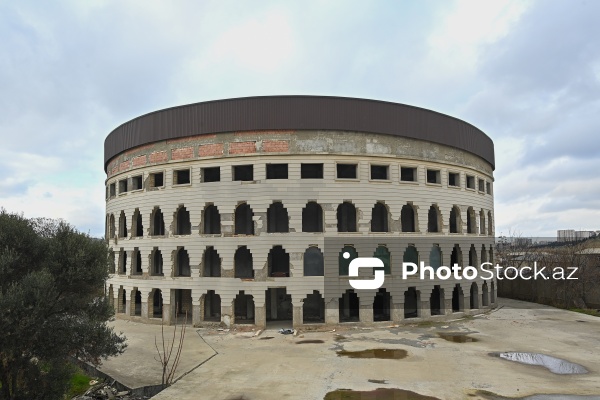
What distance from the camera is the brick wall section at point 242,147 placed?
2834cm

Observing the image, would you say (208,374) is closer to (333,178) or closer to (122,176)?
(333,178)

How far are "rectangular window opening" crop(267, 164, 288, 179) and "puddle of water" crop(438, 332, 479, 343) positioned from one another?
46.1 feet

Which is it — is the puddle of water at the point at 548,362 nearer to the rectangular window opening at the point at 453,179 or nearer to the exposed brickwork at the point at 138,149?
the rectangular window opening at the point at 453,179

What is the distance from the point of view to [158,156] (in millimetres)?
31141

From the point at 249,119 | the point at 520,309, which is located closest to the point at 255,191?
the point at 249,119

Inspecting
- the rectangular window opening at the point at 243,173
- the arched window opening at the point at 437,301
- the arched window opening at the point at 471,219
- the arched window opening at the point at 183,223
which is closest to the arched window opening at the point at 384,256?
the arched window opening at the point at 437,301

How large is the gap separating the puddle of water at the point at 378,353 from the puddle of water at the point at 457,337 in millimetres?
4427

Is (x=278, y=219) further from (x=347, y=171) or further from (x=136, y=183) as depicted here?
(x=136, y=183)

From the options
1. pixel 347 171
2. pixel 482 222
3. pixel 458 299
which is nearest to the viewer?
pixel 347 171

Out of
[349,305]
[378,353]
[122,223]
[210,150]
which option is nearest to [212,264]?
[210,150]

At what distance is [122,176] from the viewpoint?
34.3 metres

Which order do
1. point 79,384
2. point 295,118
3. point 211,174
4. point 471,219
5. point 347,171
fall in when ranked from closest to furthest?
1. point 79,384
2. point 295,118
3. point 347,171
4. point 211,174
5. point 471,219

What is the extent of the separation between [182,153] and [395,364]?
1972 cm

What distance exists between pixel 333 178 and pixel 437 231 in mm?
9917
